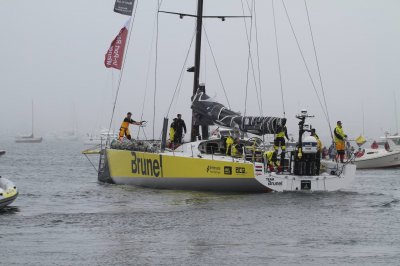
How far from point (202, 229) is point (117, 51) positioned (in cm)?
1459

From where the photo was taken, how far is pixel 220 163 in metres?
20.1

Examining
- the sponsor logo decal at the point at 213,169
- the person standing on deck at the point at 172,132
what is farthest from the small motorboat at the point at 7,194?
the person standing on deck at the point at 172,132

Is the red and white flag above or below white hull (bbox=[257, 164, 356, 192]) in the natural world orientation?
above

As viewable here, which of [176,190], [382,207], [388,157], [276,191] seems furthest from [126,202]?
[388,157]

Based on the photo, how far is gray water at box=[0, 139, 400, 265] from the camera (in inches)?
464

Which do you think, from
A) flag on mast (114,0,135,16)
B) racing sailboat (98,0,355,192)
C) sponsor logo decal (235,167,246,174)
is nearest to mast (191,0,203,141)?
racing sailboat (98,0,355,192)

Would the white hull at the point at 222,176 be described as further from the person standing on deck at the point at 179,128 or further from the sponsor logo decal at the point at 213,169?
the person standing on deck at the point at 179,128

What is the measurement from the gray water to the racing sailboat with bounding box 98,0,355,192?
1.17ft

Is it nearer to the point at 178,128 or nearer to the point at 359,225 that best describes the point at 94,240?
the point at 359,225

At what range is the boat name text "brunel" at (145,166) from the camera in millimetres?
22625

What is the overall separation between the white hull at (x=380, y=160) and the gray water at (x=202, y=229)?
17.2m

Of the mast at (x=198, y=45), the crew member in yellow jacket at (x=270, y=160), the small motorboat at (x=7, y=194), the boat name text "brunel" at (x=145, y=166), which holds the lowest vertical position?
the small motorboat at (x=7, y=194)

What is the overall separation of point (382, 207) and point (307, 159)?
2454 millimetres

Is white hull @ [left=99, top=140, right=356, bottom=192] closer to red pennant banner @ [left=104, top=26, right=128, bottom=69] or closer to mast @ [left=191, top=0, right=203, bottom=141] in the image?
mast @ [left=191, top=0, right=203, bottom=141]
